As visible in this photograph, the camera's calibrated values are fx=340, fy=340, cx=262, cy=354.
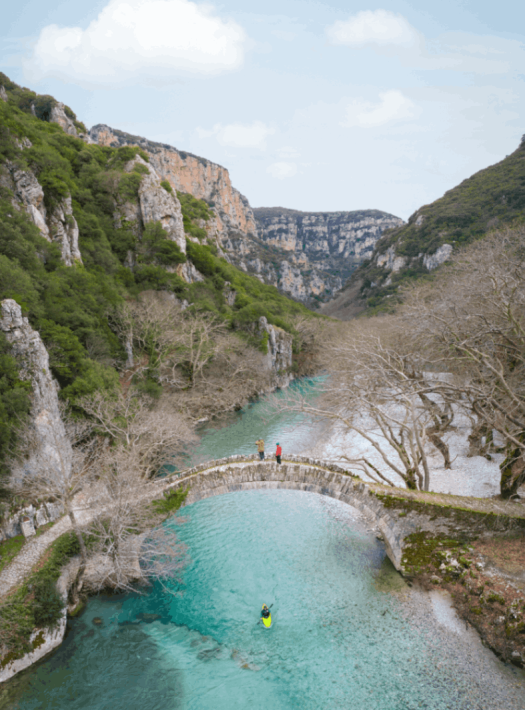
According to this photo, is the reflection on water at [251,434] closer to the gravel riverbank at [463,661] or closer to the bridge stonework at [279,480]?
the bridge stonework at [279,480]

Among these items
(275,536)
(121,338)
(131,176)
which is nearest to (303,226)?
(131,176)

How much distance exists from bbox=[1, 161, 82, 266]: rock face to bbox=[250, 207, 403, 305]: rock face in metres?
113

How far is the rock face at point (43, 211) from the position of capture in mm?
20000

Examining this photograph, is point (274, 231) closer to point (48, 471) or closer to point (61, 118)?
point (61, 118)

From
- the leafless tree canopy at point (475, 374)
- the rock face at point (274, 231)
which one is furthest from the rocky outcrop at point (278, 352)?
the rock face at point (274, 231)

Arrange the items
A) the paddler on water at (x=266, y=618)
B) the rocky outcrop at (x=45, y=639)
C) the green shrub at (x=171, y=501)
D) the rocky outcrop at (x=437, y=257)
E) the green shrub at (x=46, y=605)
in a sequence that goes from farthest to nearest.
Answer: the rocky outcrop at (x=437, y=257) → the green shrub at (x=171, y=501) → the paddler on water at (x=266, y=618) → the green shrub at (x=46, y=605) → the rocky outcrop at (x=45, y=639)

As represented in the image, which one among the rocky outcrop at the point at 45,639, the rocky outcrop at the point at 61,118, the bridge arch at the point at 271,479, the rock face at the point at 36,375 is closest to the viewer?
the rocky outcrop at the point at 45,639

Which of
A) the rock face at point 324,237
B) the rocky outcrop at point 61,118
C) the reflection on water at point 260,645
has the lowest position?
the reflection on water at point 260,645

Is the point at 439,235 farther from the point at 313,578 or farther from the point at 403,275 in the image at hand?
the point at 313,578

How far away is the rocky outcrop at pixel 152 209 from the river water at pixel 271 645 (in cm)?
3205

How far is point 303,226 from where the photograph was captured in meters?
168

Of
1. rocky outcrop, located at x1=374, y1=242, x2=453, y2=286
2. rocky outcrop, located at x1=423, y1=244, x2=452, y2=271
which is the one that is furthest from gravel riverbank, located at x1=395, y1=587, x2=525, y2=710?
rocky outcrop, located at x1=423, y1=244, x2=452, y2=271

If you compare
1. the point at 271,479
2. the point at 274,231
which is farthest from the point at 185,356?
the point at 274,231

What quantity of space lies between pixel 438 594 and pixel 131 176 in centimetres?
4094
